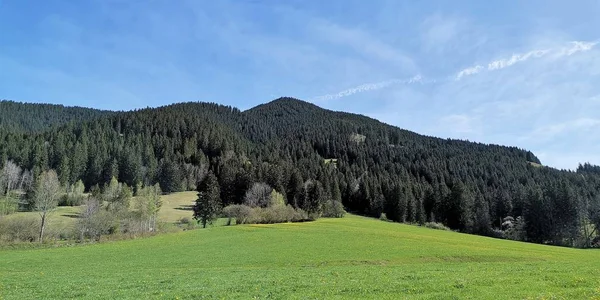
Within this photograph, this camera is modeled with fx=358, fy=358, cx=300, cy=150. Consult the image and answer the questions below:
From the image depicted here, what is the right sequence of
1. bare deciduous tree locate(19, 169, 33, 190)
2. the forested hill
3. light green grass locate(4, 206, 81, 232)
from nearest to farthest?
1. light green grass locate(4, 206, 81, 232)
2. the forested hill
3. bare deciduous tree locate(19, 169, 33, 190)

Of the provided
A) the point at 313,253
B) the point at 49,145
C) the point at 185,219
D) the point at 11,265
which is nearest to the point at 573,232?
the point at 313,253

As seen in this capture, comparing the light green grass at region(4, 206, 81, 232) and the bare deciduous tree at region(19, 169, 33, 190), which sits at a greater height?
the bare deciduous tree at region(19, 169, 33, 190)

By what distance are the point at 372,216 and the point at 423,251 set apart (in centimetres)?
9137

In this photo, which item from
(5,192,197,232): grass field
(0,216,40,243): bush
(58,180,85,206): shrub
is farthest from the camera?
(58,180,85,206): shrub

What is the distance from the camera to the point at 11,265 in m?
37.6

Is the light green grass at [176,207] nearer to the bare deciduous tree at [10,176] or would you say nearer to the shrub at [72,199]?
the shrub at [72,199]

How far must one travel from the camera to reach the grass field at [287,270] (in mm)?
18562

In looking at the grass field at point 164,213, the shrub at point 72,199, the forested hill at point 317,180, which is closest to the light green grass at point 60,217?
the grass field at point 164,213

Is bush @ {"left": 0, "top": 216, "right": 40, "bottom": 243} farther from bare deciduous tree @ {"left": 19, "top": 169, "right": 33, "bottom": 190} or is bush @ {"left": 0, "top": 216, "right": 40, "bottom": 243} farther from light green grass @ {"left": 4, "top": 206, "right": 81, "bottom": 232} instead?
bare deciduous tree @ {"left": 19, "top": 169, "right": 33, "bottom": 190}

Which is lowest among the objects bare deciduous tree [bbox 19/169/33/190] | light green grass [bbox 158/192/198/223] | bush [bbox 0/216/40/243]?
bush [bbox 0/216/40/243]

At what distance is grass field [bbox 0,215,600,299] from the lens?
18.6 meters

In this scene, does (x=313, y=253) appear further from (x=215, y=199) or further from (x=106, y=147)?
(x=106, y=147)

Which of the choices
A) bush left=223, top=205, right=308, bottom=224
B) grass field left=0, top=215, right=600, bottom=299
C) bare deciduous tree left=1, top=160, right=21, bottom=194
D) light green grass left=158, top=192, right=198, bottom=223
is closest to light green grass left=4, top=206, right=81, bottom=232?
light green grass left=158, top=192, right=198, bottom=223

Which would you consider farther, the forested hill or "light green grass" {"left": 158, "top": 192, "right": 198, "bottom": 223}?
the forested hill
